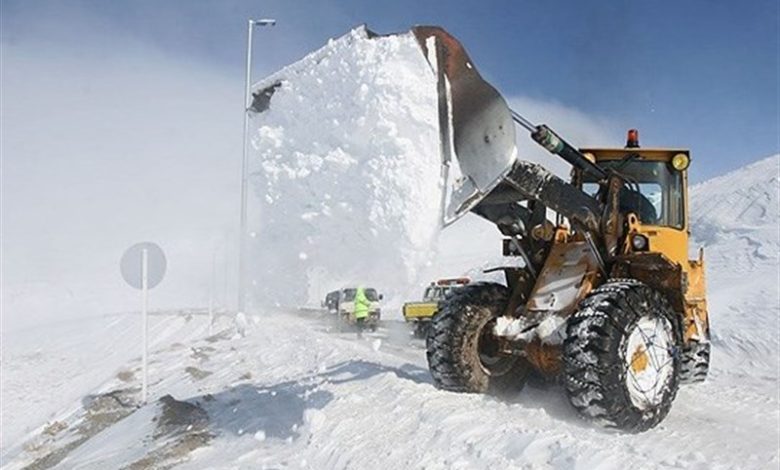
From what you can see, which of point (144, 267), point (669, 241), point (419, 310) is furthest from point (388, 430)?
point (419, 310)

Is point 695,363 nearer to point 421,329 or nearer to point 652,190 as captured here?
point 652,190

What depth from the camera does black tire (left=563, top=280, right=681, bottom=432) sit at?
5.48 metres

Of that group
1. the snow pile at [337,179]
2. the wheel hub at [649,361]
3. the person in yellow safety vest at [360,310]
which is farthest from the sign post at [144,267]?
the person in yellow safety vest at [360,310]

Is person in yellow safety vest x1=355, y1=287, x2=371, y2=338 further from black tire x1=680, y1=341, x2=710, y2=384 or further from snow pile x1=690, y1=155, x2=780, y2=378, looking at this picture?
black tire x1=680, y1=341, x2=710, y2=384

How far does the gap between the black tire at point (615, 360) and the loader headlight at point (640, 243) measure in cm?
78

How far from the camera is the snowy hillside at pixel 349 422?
4980 mm

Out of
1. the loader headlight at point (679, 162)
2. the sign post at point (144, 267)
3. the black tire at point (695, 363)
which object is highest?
the loader headlight at point (679, 162)

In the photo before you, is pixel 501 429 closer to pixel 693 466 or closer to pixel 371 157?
pixel 693 466

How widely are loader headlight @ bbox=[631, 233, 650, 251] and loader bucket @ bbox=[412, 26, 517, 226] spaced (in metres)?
2.19

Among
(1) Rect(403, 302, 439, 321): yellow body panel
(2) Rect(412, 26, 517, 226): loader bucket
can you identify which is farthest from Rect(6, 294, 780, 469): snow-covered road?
(1) Rect(403, 302, 439, 321): yellow body panel

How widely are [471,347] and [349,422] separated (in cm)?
160

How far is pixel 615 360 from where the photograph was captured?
5504 millimetres

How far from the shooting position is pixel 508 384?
7.32 m

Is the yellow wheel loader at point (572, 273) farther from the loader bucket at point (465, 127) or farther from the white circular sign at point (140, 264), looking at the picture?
the white circular sign at point (140, 264)
